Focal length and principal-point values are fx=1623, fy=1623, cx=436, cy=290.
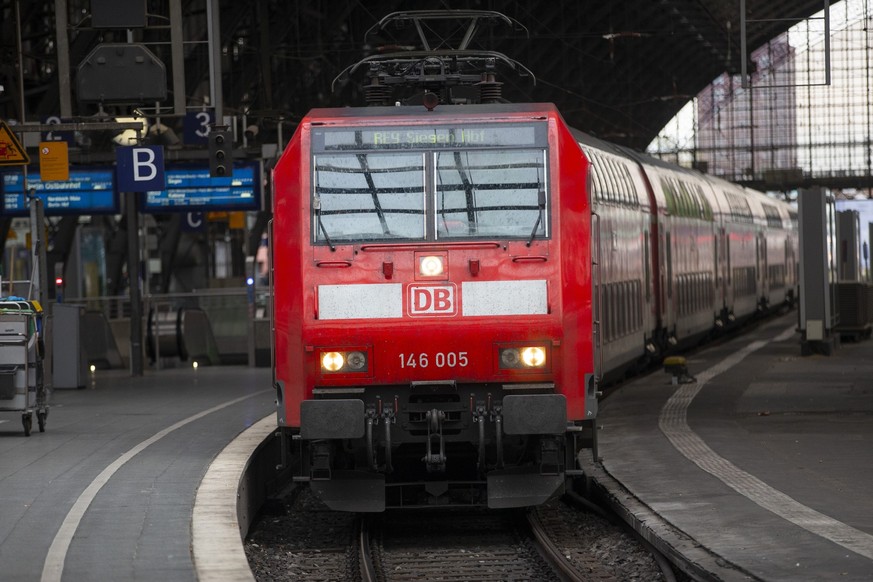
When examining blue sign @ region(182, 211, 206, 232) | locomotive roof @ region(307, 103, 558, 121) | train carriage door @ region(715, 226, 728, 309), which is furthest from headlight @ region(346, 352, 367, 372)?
blue sign @ region(182, 211, 206, 232)

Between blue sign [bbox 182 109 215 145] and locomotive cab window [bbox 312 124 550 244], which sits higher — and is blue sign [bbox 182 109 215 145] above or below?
above

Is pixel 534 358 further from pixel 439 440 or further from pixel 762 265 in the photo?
pixel 762 265

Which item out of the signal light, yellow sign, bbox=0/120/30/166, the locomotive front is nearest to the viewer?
the locomotive front

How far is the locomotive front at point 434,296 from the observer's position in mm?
11484

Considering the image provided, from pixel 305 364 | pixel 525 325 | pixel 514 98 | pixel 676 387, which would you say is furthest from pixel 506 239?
pixel 514 98

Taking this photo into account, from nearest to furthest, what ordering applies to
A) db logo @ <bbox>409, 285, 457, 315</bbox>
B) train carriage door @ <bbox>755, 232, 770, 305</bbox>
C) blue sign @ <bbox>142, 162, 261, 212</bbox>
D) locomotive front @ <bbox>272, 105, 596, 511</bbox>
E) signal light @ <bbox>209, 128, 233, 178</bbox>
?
1. locomotive front @ <bbox>272, 105, 596, 511</bbox>
2. db logo @ <bbox>409, 285, 457, 315</bbox>
3. signal light @ <bbox>209, 128, 233, 178</bbox>
4. blue sign @ <bbox>142, 162, 261, 212</bbox>
5. train carriage door @ <bbox>755, 232, 770, 305</bbox>

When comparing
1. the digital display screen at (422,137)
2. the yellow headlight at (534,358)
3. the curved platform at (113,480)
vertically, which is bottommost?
the curved platform at (113,480)

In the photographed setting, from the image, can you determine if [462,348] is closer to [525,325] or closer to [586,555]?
[525,325]

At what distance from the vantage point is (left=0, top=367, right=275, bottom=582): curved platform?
29.0 feet

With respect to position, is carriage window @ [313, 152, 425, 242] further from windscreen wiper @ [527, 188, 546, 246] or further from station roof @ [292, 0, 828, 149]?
station roof @ [292, 0, 828, 149]

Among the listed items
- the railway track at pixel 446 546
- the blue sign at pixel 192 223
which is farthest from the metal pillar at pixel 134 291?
the railway track at pixel 446 546

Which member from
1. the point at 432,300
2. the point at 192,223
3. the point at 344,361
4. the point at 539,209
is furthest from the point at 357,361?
the point at 192,223

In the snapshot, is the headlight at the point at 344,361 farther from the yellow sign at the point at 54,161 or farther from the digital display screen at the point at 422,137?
the yellow sign at the point at 54,161

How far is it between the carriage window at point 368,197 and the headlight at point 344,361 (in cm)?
84
